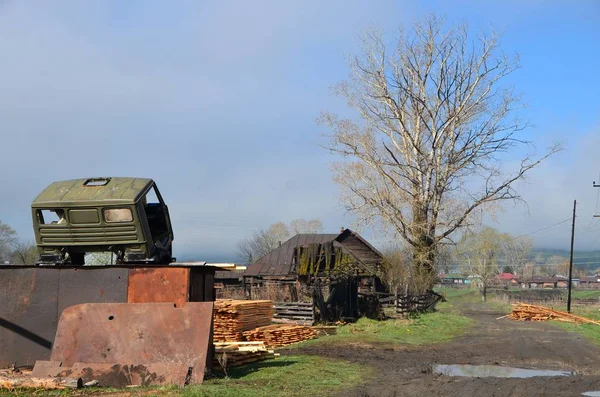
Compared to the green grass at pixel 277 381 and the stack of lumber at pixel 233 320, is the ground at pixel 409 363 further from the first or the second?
the stack of lumber at pixel 233 320

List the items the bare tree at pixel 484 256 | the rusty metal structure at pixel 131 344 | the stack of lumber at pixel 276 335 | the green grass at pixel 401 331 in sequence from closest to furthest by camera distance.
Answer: the rusty metal structure at pixel 131 344, the stack of lumber at pixel 276 335, the green grass at pixel 401 331, the bare tree at pixel 484 256

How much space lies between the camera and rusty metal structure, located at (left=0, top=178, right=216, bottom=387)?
38.8ft

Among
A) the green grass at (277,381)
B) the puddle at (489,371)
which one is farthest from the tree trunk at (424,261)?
the green grass at (277,381)

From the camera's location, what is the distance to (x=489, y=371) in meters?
16.0

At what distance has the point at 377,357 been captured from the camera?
18.2 meters

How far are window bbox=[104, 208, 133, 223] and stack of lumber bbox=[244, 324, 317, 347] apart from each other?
744 cm

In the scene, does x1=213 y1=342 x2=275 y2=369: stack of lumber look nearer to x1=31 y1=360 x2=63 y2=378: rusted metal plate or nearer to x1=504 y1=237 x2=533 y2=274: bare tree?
x1=31 y1=360 x2=63 y2=378: rusted metal plate

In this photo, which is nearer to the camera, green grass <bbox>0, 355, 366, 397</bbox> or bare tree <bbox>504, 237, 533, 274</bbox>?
green grass <bbox>0, 355, 366, 397</bbox>

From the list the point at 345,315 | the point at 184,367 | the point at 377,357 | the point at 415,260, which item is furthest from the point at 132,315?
the point at 415,260

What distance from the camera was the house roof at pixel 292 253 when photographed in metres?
52.7

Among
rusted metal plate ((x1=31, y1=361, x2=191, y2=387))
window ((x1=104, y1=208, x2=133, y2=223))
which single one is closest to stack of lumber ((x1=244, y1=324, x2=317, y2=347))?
window ((x1=104, y1=208, x2=133, y2=223))

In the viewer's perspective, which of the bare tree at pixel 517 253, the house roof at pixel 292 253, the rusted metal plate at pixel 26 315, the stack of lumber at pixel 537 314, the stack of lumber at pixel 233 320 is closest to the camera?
the rusted metal plate at pixel 26 315

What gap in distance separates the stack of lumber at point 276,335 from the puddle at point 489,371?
6005mm

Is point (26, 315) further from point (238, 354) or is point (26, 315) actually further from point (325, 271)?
point (325, 271)
